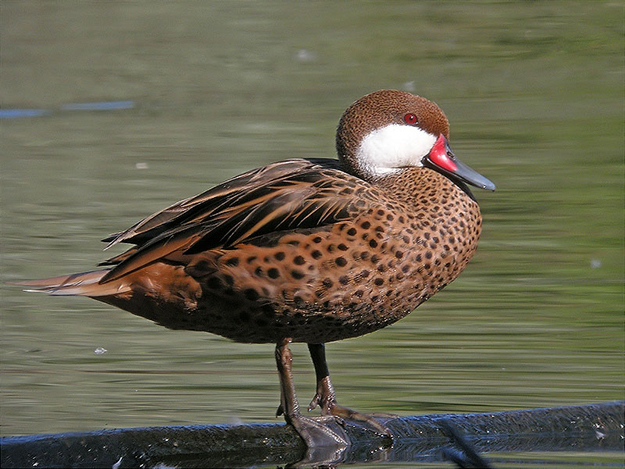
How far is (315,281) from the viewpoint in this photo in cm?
502

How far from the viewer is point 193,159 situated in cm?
1173

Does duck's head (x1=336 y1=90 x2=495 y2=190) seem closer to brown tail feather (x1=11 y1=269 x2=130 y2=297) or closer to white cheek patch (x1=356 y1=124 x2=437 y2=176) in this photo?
white cheek patch (x1=356 y1=124 x2=437 y2=176)

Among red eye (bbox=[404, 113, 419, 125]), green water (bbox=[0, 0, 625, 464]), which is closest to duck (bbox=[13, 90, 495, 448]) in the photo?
red eye (bbox=[404, 113, 419, 125])

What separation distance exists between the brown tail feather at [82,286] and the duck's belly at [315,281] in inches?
3.4

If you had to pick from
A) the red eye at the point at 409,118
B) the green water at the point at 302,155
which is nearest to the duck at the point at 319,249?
the red eye at the point at 409,118

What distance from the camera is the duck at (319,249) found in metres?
5.02

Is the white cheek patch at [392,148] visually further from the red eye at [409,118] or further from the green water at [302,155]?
the green water at [302,155]

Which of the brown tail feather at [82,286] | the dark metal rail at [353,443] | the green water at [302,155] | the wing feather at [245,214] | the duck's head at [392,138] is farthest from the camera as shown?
the green water at [302,155]

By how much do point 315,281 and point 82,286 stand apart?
3.10 ft

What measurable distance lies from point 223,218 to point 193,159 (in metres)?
6.53

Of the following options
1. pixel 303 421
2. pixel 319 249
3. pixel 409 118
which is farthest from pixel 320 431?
pixel 409 118

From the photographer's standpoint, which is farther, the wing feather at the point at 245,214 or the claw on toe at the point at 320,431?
the wing feather at the point at 245,214

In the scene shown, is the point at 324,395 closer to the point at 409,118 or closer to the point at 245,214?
the point at 245,214

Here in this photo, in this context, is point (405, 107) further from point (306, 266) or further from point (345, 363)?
point (345, 363)
